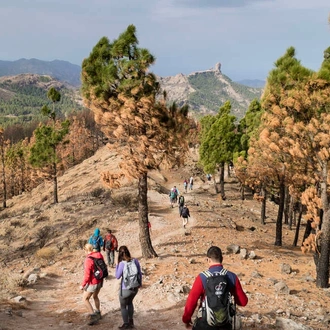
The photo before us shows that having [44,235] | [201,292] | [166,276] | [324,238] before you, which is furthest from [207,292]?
[44,235]

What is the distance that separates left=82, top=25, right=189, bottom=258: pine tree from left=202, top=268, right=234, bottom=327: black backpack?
10.3 metres

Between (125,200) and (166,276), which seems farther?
(125,200)

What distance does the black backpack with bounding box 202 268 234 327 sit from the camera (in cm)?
502

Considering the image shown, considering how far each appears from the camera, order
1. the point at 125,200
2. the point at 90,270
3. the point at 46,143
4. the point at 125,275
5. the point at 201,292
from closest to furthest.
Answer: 1. the point at 201,292
2. the point at 125,275
3. the point at 90,270
4. the point at 125,200
5. the point at 46,143

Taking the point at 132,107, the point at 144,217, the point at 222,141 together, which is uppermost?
the point at 132,107

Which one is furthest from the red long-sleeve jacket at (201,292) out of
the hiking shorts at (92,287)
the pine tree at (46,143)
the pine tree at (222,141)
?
the pine tree at (222,141)

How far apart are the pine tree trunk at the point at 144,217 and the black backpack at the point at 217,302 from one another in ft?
36.1

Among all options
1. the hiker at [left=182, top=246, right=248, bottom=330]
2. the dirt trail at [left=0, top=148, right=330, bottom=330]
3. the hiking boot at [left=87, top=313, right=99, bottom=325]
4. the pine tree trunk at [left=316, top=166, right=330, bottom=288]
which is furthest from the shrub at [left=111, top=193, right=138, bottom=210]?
the hiker at [left=182, top=246, right=248, bottom=330]

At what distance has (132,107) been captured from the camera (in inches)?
576

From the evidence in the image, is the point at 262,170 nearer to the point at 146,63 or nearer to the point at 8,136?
the point at 146,63

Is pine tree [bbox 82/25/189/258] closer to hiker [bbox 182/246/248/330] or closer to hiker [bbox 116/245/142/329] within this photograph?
hiker [bbox 116/245/142/329]

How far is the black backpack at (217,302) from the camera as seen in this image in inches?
198

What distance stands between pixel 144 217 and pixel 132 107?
5.19 meters

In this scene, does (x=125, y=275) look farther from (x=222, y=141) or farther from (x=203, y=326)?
(x=222, y=141)
